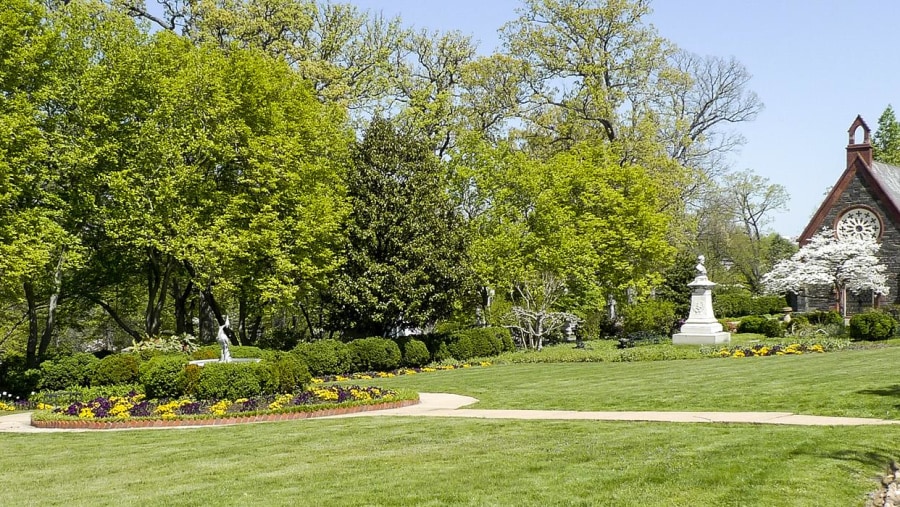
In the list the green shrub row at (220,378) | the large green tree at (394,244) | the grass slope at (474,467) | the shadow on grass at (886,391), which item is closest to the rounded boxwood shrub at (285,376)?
the green shrub row at (220,378)

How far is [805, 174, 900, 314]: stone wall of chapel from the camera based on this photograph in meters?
45.7

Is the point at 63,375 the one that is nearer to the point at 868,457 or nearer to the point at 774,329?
the point at 868,457

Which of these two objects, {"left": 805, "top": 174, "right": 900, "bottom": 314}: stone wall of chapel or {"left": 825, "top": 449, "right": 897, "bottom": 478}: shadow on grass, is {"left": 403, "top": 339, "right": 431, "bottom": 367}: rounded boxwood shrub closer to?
{"left": 825, "top": 449, "right": 897, "bottom": 478}: shadow on grass

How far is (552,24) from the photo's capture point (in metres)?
45.4

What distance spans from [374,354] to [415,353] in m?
2.00

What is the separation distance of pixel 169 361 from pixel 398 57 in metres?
28.5

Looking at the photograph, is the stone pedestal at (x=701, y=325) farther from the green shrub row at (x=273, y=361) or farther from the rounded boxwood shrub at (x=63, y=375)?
the rounded boxwood shrub at (x=63, y=375)

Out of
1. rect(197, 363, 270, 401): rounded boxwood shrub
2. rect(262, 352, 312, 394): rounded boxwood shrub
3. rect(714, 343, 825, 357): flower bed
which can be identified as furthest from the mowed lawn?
rect(714, 343, 825, 357): flower bed

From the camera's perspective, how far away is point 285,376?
Result: 18.7 metres

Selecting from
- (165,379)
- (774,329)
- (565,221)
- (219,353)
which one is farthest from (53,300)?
(774,329)

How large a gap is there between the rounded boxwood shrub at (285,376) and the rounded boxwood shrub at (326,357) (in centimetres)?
629

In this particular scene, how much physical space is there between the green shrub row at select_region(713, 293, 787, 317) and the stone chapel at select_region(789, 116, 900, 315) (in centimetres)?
257

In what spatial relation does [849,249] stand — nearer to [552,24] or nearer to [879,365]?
[552,24]

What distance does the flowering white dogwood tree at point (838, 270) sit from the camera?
43219 millimetres
